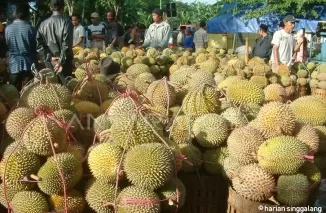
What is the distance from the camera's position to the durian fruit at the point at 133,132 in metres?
2.22

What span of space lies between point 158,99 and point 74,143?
97cm

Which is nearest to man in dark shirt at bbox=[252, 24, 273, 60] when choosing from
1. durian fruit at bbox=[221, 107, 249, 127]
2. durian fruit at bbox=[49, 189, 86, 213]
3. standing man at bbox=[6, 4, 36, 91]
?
standing man at bbox=[6, 4, 36, 91]

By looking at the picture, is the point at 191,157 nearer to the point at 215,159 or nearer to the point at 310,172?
the point at 215,159

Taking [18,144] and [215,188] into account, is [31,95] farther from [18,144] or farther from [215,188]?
[215,188]

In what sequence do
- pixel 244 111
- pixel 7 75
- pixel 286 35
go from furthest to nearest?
pixel 286 35 → pixel 7 75 → pixel 244 111

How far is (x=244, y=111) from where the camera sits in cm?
309

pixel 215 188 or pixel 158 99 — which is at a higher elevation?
pixel 158 99

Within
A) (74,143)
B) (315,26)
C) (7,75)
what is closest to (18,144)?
(74,143)

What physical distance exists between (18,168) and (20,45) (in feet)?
11.4

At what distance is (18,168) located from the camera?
214 cm

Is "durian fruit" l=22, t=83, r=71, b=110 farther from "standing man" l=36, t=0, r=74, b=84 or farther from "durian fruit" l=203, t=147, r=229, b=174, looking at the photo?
"standing man" l=36, t=0, r=74, b=84

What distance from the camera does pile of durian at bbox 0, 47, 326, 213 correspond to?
2.12 m

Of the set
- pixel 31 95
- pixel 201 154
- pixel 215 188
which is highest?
pixel 31 95

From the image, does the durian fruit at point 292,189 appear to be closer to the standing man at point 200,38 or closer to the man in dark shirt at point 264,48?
the man in dark shirt at point 264,48
